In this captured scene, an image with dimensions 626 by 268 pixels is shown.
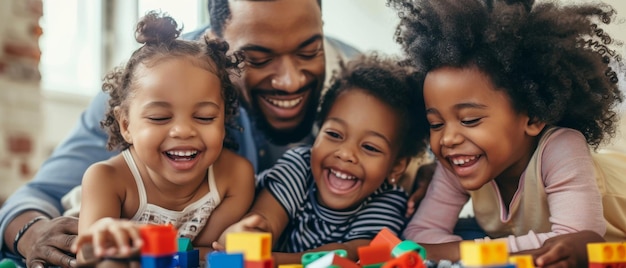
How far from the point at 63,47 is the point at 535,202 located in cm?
205

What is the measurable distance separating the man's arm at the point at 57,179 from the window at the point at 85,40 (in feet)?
3.60

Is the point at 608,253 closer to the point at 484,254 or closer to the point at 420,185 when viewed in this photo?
the point at 484,254

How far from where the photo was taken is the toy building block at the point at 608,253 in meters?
0.81

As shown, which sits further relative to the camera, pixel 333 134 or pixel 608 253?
pixel 333 134

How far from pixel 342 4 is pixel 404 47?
0.66 meters

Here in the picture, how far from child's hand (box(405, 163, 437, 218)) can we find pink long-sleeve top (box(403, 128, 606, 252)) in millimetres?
30

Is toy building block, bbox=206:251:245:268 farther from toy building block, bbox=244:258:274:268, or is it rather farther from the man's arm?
the man's arm

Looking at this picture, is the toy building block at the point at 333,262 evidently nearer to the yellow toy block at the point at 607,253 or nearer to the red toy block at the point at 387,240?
the red toy block at the point at 387,240

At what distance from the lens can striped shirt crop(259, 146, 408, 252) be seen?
4.16 ft

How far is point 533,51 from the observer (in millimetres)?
1121

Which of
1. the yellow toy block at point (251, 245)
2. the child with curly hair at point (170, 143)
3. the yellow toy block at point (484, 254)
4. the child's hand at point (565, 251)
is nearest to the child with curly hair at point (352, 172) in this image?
the child with curly hair at point (170, 143)

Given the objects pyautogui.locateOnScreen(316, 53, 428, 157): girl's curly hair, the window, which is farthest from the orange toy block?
the window

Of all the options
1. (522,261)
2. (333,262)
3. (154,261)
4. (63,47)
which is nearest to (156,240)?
(154,261)

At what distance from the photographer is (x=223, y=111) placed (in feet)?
3.75
